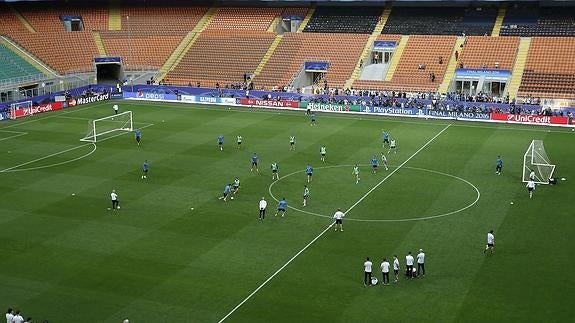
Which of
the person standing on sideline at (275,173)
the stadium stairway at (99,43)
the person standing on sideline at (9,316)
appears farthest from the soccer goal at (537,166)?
the stadium stairway at (99,43)

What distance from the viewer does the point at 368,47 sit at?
261 ft

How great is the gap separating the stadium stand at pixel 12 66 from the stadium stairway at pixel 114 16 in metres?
17.2

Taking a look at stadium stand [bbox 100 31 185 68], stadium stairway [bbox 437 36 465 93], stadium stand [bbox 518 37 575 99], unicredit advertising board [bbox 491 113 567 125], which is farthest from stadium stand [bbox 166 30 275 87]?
unicredit advertising board [bbox 491 113 567 125]

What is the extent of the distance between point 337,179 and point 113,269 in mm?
17472

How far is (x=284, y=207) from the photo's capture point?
34406 mm

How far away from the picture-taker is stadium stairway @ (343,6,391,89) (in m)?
75.8

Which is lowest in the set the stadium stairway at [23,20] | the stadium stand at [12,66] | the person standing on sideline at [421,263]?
the person standing on sideline at [421,263]

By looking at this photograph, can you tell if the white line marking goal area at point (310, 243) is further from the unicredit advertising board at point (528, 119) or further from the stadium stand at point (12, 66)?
the stadium stand at point (12, 66)

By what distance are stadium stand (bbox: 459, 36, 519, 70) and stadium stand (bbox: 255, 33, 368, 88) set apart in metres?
12.2

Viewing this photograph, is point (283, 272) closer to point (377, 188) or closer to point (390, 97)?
point (377, 188)

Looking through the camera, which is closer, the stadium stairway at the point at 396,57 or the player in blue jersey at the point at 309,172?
the player in blue jersey at the point at 309,172

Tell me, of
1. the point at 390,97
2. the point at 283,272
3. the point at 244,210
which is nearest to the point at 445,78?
the point at 390,97

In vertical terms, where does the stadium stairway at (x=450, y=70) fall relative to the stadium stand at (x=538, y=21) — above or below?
below

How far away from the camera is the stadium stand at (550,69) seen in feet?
221
